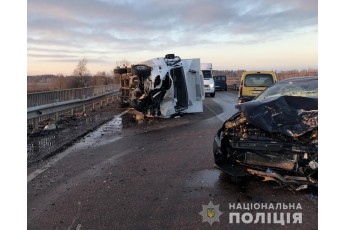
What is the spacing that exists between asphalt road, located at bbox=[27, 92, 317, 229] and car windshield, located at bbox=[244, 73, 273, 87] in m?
8.16

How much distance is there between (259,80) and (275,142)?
1154 cm

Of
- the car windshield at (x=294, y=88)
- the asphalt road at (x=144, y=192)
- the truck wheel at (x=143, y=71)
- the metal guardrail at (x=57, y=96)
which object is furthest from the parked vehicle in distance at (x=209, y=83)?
the car windshield at (x=294, y=88)

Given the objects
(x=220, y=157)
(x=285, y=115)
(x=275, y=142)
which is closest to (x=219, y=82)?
(x=220, y=157)

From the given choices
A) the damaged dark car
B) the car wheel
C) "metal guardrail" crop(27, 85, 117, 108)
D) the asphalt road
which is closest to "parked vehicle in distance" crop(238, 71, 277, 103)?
"metal guardrail" crop(27, 85, 117, 108)

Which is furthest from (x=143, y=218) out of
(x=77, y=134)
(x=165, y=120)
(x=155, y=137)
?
(x=165, y=120)

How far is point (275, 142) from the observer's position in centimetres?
501

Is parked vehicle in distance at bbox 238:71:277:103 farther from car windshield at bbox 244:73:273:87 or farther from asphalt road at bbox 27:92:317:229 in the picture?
asphalt road at bbox 27:92:317:229

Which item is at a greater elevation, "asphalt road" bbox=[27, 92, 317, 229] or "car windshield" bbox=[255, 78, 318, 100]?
"car windshield" bbox=[255, 78, 318, 100]

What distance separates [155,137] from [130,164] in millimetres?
3235

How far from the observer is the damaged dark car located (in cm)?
479

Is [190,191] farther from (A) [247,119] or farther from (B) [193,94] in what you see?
(B) [193,94]

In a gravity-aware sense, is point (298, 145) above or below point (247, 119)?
below

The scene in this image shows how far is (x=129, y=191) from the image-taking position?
5258mm

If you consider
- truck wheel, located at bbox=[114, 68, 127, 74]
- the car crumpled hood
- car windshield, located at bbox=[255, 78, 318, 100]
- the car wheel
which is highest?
truck wheel, located at bbox=[114, 68, 127, 74]
